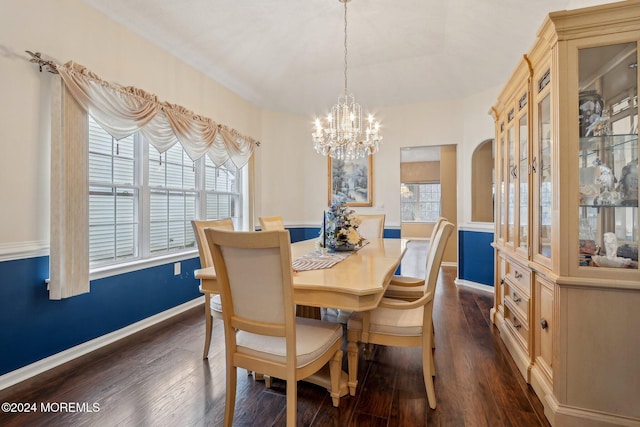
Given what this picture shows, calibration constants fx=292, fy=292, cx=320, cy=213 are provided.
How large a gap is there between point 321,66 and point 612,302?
3744 mm

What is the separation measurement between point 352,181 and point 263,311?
4.03 meters

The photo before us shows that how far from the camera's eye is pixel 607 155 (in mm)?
1515

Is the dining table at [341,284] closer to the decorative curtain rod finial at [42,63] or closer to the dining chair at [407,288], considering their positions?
the dining chair at [407,288]

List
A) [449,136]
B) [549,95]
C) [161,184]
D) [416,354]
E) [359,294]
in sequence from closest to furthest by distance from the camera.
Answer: [359,294]
[549,95]
[416,354]
[161,184]
[449,136]

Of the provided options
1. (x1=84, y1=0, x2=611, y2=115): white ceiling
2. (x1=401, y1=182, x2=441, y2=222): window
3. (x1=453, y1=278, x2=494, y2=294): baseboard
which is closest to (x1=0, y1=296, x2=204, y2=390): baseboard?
(x1=84, y1=0, x2=611, y2=115): white ceiling

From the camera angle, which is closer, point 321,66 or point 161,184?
point 161,184

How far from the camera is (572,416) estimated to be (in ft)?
4.88

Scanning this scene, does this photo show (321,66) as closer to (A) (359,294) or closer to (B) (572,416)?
(A) (359,294)

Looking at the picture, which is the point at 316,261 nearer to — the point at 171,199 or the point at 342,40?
the point at 171,199

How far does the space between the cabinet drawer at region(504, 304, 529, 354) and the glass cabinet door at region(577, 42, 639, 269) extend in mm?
765

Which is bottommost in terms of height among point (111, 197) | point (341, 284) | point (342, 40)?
point (341, 284)

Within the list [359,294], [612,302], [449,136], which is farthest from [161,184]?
[449,136]

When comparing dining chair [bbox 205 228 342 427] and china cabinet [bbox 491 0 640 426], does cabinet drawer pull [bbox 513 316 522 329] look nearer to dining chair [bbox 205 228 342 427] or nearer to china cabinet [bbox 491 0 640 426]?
china cabinet [bbox 491 0 640 426]

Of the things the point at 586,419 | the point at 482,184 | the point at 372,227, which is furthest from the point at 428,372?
the point at 482,184
